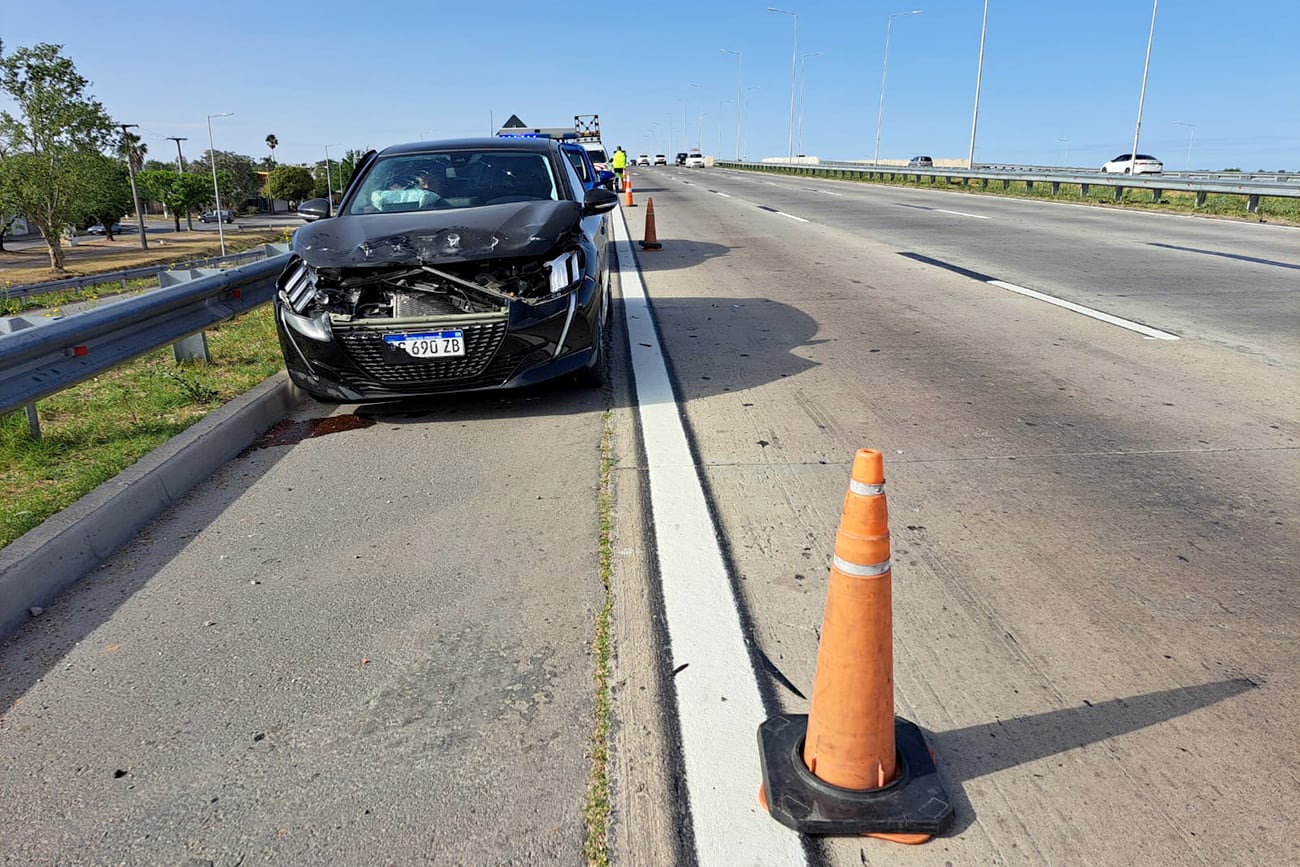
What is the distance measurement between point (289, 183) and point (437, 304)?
425 ft

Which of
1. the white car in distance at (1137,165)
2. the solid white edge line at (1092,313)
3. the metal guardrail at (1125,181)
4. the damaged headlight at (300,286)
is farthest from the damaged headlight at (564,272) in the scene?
the white car in distance at (1137,165)

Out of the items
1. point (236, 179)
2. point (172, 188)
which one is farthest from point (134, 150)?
point (236, 179)

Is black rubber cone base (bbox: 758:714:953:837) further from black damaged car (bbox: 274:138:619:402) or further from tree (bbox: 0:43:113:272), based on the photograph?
tree (bbox: 0:43:113:272)

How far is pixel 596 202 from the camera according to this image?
6520 millimetres

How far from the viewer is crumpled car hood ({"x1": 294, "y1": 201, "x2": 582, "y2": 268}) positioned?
518cm

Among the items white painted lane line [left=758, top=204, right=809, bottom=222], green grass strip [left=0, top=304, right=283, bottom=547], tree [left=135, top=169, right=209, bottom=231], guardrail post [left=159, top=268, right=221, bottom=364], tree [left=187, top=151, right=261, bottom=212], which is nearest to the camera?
green grass strip [left=0, top=304, right=283, bottom=547]

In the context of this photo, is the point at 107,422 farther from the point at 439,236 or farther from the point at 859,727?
the point at 859,727

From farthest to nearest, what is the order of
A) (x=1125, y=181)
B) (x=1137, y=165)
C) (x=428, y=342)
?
(x=1137, y=165)
(x=1125, y=181)
(x=428, y=342)

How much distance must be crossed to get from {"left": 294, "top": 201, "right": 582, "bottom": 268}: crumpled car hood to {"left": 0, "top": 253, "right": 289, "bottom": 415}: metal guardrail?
971 millimetres

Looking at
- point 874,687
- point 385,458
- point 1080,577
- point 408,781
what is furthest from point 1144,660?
point 385,458

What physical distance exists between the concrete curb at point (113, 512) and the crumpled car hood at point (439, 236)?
110cm

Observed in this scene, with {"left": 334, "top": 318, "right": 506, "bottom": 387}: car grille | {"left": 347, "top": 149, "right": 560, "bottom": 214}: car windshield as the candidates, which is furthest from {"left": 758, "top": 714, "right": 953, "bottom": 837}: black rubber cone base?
{"left": 347, "top": 149, "right": 560, "bottom": 214}: car windshield

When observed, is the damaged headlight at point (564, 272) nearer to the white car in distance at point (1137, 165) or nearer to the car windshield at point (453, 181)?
the car windshield at point (453, 181)

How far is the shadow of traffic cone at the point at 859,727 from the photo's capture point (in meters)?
2.15
